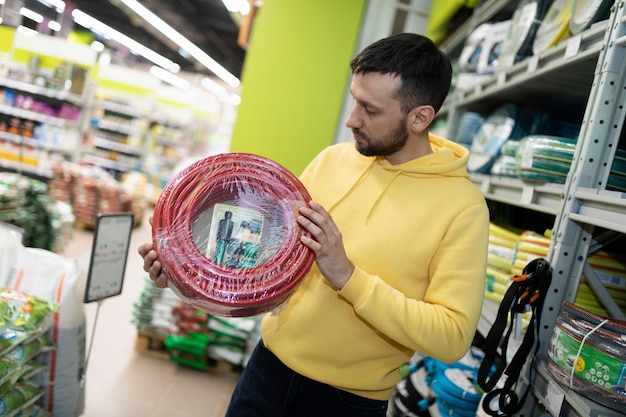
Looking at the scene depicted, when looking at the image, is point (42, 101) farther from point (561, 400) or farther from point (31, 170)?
point (561, 400)

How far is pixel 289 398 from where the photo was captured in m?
1.61

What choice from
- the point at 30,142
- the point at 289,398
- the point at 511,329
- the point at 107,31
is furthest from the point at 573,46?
the point at 107,31

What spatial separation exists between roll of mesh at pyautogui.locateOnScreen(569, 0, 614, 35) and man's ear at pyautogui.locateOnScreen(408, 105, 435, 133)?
873 millimetres

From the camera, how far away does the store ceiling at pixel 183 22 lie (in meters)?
15.3

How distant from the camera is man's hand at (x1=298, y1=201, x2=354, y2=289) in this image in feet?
4.42

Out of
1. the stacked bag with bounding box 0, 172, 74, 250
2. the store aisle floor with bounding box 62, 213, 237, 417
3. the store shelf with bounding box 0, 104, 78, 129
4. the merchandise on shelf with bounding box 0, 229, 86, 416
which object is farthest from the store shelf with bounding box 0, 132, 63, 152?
the merchandise on shelf with bounding box 0, 229, 86, 416

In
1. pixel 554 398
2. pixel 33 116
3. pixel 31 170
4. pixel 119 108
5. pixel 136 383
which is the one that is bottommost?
pixel 136 383

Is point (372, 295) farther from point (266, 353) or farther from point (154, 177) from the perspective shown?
point (154, 177)

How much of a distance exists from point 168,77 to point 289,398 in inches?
947

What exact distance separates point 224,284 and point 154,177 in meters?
11.9

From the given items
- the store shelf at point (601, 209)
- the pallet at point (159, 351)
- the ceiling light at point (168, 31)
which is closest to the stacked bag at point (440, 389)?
the store shelf at point (601, 209)

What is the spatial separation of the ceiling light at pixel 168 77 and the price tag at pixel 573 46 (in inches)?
877

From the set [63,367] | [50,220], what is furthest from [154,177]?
[63,367]

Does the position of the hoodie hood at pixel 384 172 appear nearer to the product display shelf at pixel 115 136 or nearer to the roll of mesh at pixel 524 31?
the roll of mesh at pixel 524 31
